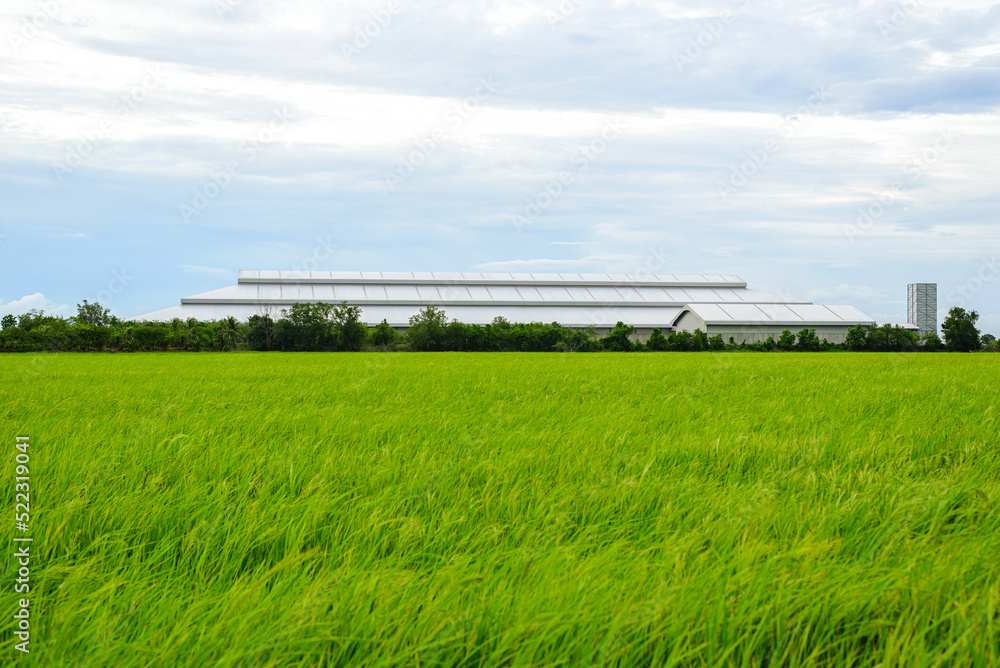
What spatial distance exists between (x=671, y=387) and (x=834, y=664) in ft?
26.1

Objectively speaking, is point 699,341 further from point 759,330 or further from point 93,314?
point 93,314

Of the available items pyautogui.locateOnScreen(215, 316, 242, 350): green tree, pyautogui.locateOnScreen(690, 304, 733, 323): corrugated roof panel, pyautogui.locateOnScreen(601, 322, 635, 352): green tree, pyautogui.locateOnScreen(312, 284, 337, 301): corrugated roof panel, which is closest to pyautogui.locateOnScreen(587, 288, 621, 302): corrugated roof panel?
pyautogui.locateOnScreen(690, 304, 733, 323): corrugated roof panel

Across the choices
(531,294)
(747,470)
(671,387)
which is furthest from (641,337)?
(747,470)

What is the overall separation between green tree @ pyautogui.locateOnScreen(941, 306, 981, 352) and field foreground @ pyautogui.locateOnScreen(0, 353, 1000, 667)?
4565 centimetres

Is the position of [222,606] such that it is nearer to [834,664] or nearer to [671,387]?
[834,664]

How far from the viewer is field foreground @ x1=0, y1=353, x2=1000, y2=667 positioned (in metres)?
1.56

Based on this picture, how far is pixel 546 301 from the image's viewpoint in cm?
5203

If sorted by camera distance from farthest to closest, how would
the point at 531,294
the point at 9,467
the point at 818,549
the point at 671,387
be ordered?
1. the point at 531,294
2. the point at 671,387
3. the point at 9,467
4. the point at 818,549

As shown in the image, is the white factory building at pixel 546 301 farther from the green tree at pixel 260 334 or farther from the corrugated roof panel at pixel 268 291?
the green tree at pixel 260 334

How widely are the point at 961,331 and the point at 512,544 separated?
50.1 meters

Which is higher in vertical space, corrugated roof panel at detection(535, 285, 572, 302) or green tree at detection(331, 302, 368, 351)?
corrugated roof panel at detection(535, 285, 572, 302)

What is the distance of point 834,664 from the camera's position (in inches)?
60.7

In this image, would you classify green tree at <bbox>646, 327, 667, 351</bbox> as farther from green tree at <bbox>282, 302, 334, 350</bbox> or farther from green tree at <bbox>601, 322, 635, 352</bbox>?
green tree at <bbox>282, 302, 334, 350</bbox>

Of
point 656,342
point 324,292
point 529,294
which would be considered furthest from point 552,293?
point 324,292
